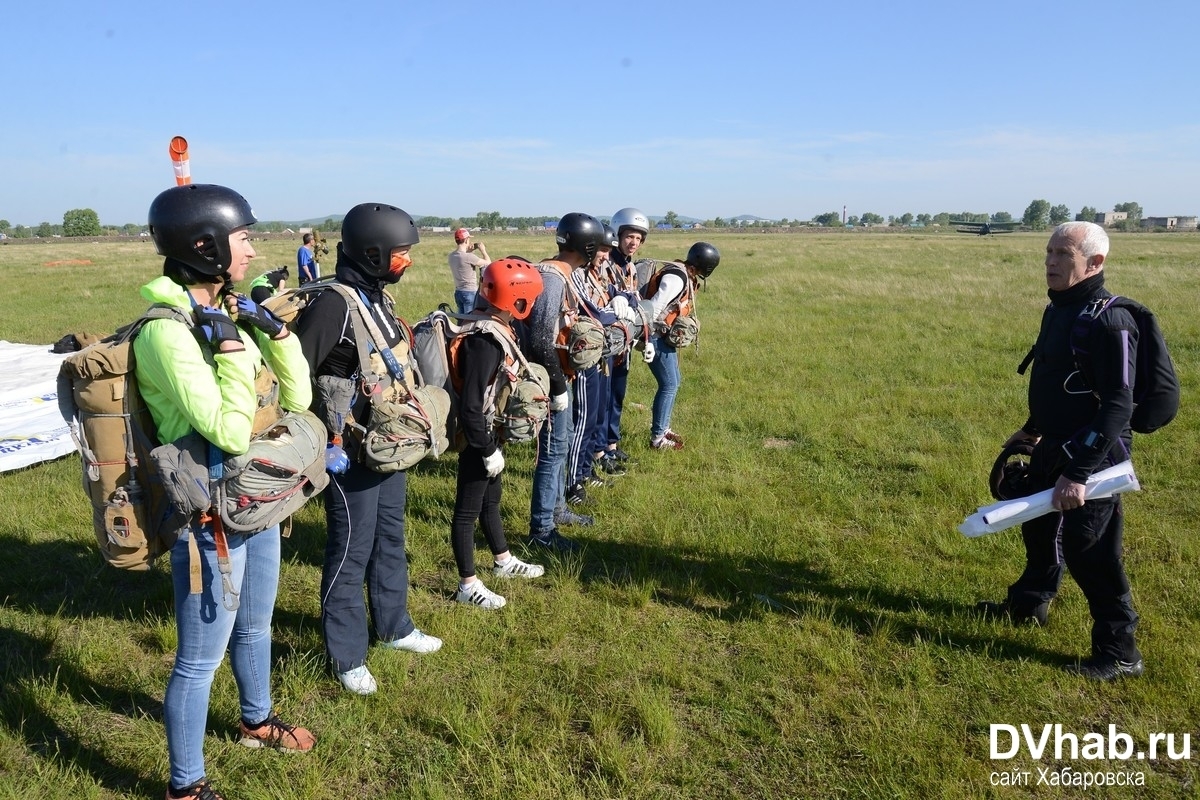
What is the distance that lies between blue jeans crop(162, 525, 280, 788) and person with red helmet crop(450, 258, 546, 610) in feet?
4.81

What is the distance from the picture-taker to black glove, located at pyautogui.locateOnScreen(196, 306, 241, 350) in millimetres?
2600

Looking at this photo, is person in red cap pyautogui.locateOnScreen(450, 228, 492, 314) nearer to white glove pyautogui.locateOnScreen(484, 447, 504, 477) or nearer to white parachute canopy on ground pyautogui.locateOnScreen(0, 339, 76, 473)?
white parachute canopy on ground pyautogui.locateOnScreen(0, 339, 76, 473)

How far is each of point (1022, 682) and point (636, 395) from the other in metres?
7.01

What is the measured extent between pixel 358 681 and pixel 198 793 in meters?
1.00

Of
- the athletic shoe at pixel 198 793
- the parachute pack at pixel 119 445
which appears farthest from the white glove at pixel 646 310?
the athletic shoe at pixel 198 793

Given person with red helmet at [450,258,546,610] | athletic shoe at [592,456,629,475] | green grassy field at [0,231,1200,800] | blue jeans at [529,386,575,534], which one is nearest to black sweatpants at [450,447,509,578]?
person with red helmet at [450,258,546,610]

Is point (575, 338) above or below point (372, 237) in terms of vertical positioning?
below

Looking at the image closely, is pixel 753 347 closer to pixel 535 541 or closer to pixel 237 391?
pixel 535 541

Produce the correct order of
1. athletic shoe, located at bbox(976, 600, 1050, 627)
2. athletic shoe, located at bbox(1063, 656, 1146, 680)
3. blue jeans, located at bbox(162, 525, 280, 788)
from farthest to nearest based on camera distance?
athletic shoe, located at bbox(976, 600, 1050, 627), athletic shoe, located at bbox(1063, 656, 1146, 680), blue jeans, located at bbox(162, 525, 280, 788)

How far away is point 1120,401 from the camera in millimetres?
3807

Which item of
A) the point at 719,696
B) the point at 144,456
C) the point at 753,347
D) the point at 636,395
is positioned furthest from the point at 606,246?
the point at 753,347

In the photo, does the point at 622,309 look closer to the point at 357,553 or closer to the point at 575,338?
the point at 575,338

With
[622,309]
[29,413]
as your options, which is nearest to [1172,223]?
[622,309]

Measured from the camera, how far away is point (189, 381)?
253 centimetres
